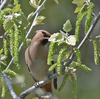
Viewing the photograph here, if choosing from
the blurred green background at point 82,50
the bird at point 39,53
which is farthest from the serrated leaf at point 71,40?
the blurred green background at point 82,50

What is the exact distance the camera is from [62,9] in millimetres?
7699

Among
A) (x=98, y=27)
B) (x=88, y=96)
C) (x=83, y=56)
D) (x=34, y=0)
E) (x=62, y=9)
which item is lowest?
(x=88, y=96)

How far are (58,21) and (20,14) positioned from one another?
235 inches

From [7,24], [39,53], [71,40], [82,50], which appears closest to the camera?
[7,24]

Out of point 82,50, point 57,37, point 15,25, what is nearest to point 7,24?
point 15,25

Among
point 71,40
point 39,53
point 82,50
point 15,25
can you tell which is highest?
point 15,25

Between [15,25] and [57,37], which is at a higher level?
[15,25]

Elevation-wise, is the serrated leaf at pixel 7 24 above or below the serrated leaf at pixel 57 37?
above

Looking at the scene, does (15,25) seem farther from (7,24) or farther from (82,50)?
(82,50)

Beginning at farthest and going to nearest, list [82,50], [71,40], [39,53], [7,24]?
[82,50], [39,53], [71,40], [7,24]

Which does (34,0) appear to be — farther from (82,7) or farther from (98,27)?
(98,27)

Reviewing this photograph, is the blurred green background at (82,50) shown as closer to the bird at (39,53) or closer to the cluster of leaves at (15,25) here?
the bird at (39,53)

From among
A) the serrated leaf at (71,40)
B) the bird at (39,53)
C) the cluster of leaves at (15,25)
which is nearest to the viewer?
the cluster of leaves at (15,25)

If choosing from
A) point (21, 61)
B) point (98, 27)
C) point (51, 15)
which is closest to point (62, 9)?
point (51, 15)
